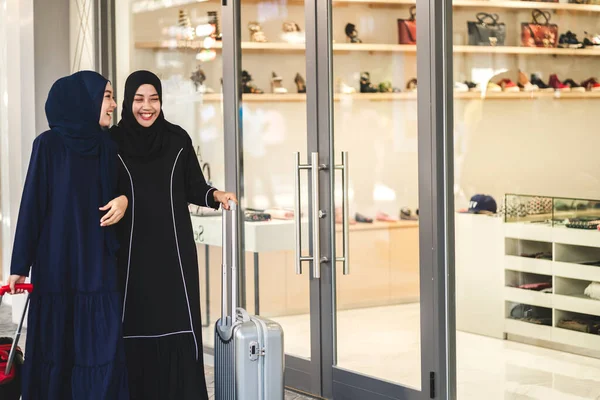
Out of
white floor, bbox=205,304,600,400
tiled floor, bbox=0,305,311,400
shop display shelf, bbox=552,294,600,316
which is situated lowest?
tiled floor, bbox=0,305,311,400

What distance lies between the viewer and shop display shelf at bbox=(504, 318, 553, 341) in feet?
11.7

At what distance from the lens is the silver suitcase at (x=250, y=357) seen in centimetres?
366

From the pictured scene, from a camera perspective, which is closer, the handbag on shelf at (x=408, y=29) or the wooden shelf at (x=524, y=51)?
the wooden shelf at (x=524, y=51)

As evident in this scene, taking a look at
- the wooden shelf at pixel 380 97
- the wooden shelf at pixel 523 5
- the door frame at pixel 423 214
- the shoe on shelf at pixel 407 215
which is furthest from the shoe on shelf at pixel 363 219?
the wooden shelf at pixel 523 5

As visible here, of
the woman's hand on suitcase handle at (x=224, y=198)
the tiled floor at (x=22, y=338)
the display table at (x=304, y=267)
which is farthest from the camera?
the tiled floor at (x=22, y=338)

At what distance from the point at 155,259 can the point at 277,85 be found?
4.34 feet

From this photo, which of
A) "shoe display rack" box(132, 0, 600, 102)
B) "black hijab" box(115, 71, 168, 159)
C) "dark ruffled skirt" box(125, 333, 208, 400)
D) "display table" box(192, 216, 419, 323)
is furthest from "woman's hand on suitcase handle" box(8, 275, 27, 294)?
"shoe display rack" box(132, 0, 600, 102)

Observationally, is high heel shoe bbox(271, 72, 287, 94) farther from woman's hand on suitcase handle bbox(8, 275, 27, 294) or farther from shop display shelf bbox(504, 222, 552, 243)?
woman's hand on suitcase handle bbox(8, 275, 27, 294)

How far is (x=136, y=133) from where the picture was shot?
3.88m

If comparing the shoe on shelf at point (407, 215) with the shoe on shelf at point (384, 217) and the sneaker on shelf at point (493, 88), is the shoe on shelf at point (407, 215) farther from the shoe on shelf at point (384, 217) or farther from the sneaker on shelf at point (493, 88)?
the sneaker on shelf at point (493, 88)

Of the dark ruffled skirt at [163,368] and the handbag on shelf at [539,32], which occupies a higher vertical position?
the handbag on shelf at [539,32]

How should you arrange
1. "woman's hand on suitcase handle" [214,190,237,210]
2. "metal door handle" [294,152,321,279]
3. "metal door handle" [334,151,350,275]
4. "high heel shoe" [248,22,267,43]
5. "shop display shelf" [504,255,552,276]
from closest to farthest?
"shop display shelf" [504,255,552,276], "woman's hand on suitcase handle" [214,190,237,210], "metal door handle" [334,151,350,275], "metal door handle" [294,152,321,279], "high heel shoe" [248,22,267,43]

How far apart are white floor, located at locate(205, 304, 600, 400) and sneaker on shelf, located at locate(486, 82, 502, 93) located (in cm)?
98

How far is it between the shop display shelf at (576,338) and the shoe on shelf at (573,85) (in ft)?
2.91
